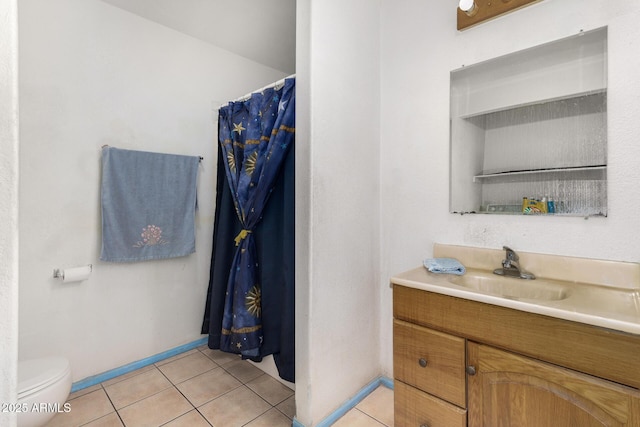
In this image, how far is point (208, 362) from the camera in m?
2.14

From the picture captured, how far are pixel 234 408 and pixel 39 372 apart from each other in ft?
3.12

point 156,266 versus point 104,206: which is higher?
point 104,206

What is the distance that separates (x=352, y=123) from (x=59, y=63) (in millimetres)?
1823

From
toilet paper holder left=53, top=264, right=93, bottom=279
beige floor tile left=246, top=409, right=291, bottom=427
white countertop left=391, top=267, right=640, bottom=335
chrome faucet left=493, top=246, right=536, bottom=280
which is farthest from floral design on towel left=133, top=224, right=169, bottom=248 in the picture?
chrome faucet left=493, top=246, right=536, bottom=280

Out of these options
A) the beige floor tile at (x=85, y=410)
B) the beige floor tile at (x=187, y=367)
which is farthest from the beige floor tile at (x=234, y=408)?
the beige floor tile at (x=85, y=410)

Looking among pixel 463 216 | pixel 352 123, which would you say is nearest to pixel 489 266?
pixel 463 216

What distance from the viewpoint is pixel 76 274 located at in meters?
1.77

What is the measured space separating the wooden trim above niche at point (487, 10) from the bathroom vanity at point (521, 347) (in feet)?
3.84

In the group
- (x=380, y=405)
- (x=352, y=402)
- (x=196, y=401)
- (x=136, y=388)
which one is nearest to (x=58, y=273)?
(x=136, y=388)

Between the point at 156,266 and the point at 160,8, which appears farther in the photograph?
the point at 156,266

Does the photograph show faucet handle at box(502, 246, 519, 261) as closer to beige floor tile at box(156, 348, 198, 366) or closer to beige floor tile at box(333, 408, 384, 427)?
beige floor tile at box(333, 408, 384, 427)

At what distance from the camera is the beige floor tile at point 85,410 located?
60.2 inches

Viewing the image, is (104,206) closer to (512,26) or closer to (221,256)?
(221,256)

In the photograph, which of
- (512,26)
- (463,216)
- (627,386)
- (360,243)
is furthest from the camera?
(360,243)
